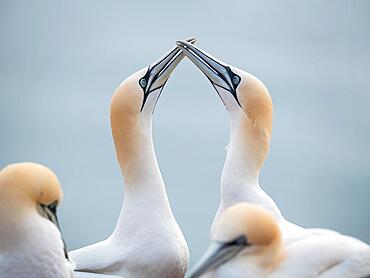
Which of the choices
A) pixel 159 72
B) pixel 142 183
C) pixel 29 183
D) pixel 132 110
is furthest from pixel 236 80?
pixel 29 183

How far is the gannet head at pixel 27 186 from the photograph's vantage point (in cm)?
647

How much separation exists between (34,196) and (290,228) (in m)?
1.60

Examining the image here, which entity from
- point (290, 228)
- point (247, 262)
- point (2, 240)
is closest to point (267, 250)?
point (247, 262)

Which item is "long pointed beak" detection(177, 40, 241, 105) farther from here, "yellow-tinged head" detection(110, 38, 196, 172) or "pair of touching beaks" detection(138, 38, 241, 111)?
"yellow-tinged head" detection(110, 38, 196, 172)

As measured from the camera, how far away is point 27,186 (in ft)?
21.3

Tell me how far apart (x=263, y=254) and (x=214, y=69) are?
2.04 metres

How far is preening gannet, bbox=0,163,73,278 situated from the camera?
252 inches

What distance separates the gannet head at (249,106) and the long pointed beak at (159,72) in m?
0.40

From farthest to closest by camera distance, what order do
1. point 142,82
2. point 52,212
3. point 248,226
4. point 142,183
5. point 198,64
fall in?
point 198,64 → point 142,82 → point 142,183 → point 52,212 → point 248,226

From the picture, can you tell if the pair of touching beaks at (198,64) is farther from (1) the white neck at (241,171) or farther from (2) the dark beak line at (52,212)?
(2) the dark beak line at (52,212)

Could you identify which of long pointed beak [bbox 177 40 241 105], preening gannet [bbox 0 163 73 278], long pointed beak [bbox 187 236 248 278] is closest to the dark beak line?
preening gannet [bbox 0 163 73 278]

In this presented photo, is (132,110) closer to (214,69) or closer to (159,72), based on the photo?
(159,72)

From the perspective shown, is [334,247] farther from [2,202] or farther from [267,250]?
[2,202]

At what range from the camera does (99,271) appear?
751 cm
